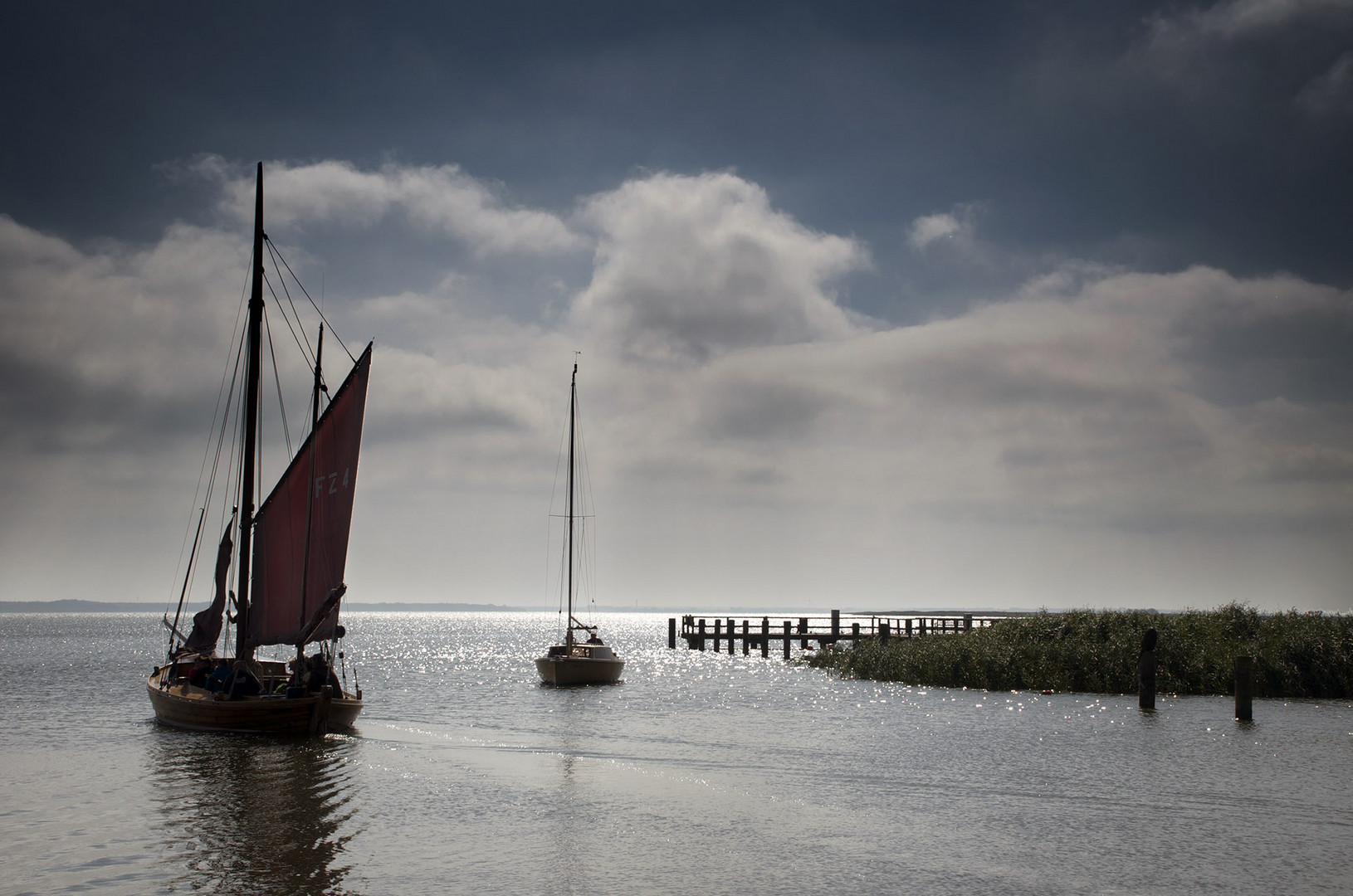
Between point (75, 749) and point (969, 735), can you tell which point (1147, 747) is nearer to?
point (969, 735)

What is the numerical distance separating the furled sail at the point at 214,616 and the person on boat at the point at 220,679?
398 centimetres

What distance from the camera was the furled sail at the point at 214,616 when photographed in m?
33.4

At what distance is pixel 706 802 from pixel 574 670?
29428mm

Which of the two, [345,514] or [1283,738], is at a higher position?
[345,514]

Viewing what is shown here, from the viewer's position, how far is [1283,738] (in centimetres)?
2694

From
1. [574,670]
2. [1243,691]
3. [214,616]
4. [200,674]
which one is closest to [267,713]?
[200,674]

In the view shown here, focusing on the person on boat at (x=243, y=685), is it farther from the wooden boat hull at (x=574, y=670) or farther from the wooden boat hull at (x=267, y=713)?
the wooden boat hull at (x=574, y=670)

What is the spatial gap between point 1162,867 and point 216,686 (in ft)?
84.2

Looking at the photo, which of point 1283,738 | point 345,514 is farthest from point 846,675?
point 345,514

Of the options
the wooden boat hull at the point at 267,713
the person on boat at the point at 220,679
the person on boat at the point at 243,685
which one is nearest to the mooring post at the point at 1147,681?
the wooden boat hull at the point at 267,713

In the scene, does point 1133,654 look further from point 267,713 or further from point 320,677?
point 267,713

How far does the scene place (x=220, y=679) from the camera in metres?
29.3

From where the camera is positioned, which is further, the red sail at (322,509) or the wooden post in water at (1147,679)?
the wooden post in water at (1147,679)

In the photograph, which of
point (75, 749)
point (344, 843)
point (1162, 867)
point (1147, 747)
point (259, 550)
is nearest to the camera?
point (1162, 867)
